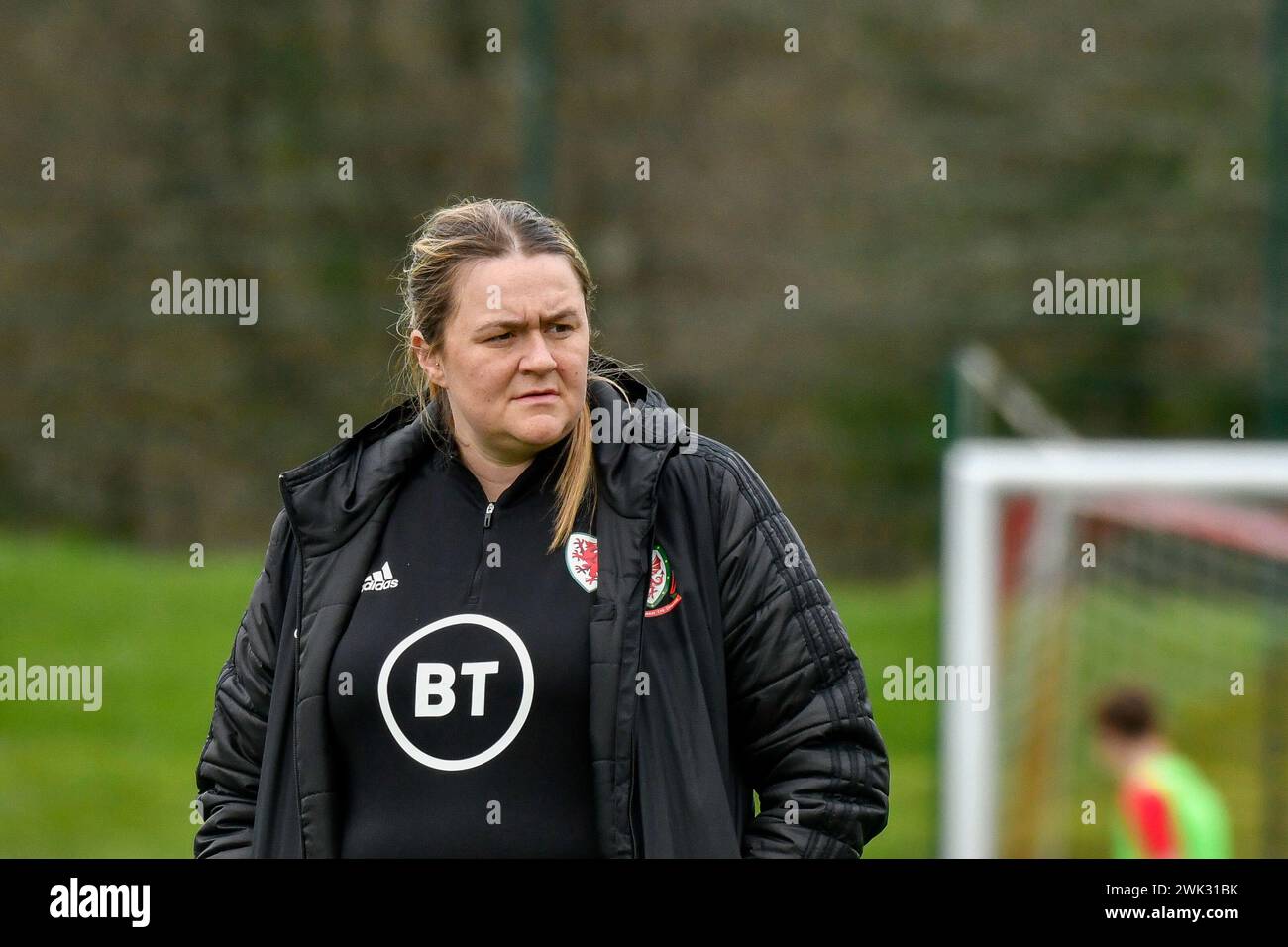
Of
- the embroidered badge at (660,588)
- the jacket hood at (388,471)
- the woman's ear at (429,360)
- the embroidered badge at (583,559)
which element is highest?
the woman's ear at (429,360)

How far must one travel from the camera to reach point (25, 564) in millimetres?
7125

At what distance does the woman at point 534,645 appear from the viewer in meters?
2.40

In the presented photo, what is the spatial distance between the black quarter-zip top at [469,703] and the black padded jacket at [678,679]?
37 millimetres

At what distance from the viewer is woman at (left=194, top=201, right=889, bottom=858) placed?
2.40m

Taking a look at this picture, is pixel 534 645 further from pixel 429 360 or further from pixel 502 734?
pixel 429 360

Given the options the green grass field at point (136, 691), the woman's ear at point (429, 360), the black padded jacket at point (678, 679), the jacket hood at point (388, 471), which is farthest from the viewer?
the green grass field at point (136, 691)

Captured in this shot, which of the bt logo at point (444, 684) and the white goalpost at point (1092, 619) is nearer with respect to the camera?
the bt logo at point (444, 684)

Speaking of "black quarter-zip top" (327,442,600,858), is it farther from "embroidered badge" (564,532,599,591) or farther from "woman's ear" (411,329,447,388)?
"woman's ear" (411,329,447,388)

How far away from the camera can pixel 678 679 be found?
242 cm

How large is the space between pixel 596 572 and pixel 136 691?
471 centimetres

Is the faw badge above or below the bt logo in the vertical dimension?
above

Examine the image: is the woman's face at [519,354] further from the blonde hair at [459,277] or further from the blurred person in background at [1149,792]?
the blurred person in background at [1149,792]

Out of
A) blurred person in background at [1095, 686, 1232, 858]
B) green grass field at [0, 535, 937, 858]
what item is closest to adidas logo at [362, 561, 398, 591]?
blurred person in background at [1095, 686, 1232, 858]

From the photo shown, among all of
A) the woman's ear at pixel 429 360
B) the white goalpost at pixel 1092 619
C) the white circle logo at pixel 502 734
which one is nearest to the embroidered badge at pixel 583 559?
the white circle logo at pixel 502 734
